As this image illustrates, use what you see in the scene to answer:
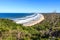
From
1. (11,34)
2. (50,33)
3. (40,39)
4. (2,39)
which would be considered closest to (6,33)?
(11,34)

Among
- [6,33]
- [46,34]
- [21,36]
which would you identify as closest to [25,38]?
[21,36]

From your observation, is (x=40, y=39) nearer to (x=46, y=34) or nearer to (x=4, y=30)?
(x=46, y=34)

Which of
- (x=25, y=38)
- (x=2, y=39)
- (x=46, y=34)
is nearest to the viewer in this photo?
(x=2, y=39)

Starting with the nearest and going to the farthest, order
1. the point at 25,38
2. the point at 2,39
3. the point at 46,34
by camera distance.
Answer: the point at 2,39
the point at 25,38
the point at 46,34

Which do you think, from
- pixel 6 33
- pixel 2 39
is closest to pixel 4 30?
pixel 6 33

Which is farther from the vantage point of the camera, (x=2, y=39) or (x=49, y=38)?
(x=49, y=38)

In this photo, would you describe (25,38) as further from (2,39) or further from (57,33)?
(57,33)

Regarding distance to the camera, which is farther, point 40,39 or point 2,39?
point 40,39
